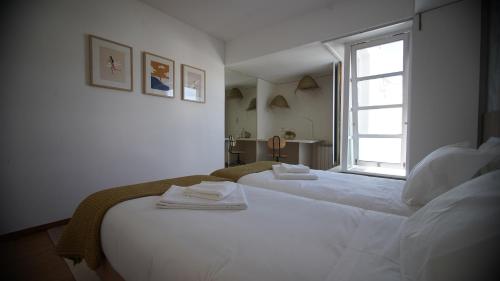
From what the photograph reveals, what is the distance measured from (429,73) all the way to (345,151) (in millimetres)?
1354

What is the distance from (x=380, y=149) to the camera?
303cm

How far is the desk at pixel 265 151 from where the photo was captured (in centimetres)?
484

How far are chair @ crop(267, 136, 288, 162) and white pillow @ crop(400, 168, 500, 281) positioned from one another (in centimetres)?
381

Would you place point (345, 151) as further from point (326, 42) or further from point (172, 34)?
point (172, 34)

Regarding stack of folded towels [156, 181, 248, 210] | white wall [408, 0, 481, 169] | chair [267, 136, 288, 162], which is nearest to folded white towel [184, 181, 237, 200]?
stack of folded towels [156, 181, 248, 210]

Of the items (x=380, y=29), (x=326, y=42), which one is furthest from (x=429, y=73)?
(x=326, y=42)

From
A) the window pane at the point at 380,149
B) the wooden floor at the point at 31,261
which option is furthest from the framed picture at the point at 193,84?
the window pane at the point at 380,149

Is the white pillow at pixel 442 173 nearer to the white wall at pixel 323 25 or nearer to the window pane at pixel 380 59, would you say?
the white wall at pixel 323 25

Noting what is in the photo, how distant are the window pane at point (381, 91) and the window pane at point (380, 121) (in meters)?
0.12

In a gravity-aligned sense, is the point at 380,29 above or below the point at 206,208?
above

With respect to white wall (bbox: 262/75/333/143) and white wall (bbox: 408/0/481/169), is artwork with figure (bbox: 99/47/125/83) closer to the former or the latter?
white wall (bbox: 262/75/333/143)

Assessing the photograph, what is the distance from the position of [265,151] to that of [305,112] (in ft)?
4.55

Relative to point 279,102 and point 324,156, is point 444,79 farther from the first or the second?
point 279,102

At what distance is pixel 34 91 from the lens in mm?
1938
